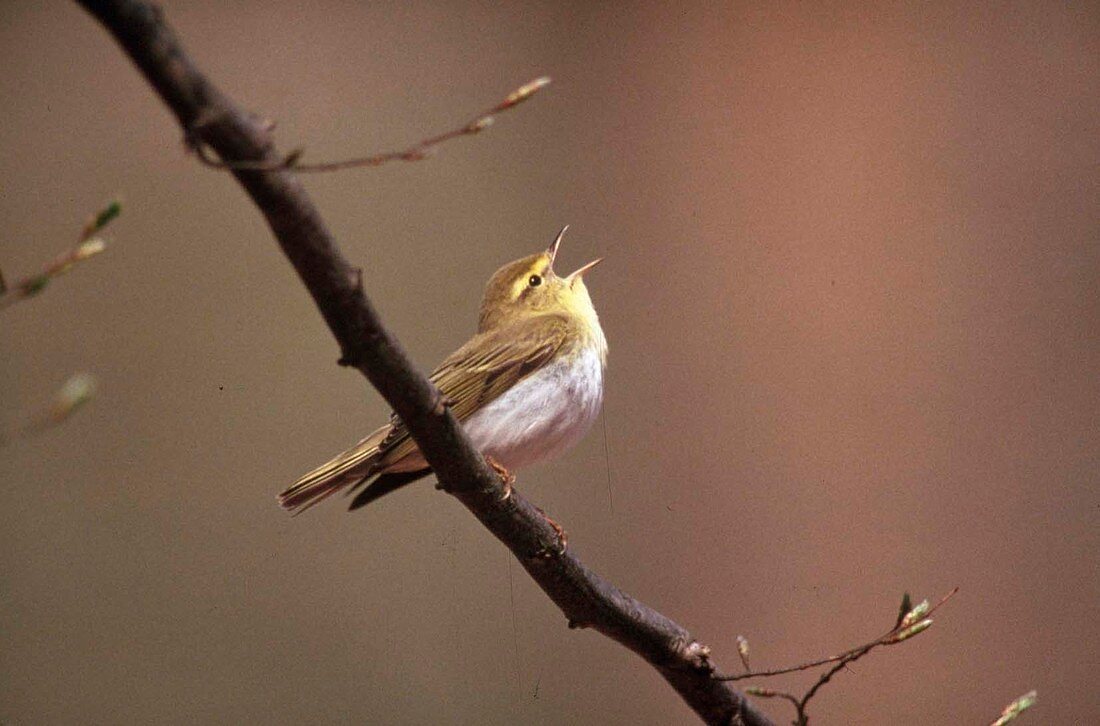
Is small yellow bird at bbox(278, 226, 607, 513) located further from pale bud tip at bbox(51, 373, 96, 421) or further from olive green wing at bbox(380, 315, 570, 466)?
pale bud tip at bbox(51, 373, 96, 421)

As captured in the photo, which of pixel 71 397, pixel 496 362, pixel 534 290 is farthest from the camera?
pixel 534 290

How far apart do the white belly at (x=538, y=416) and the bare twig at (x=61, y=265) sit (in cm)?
133

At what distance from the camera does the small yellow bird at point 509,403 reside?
2.13m

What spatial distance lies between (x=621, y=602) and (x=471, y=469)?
461 mm

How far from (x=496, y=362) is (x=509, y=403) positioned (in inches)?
5.9

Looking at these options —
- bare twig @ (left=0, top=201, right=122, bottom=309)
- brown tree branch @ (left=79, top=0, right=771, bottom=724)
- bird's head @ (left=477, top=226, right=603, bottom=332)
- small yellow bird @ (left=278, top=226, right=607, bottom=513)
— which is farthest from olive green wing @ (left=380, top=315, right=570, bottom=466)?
bare twig @ (left=0, top=201, right=122, bottom=309)

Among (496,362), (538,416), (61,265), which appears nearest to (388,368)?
(61,265)

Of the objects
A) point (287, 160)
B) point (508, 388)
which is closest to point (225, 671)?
point (508, 388)

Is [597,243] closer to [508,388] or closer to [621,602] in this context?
[508,388]

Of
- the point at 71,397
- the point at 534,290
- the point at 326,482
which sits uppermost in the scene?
the point at 534,290

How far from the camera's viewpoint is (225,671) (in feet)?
9.55

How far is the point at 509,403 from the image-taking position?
2205 millimetres

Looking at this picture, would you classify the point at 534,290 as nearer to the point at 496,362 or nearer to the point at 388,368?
the point at 496,362

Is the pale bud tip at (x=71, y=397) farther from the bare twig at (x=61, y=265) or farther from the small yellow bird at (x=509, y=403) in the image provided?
the small yellow bird at (x=509, y=403)
